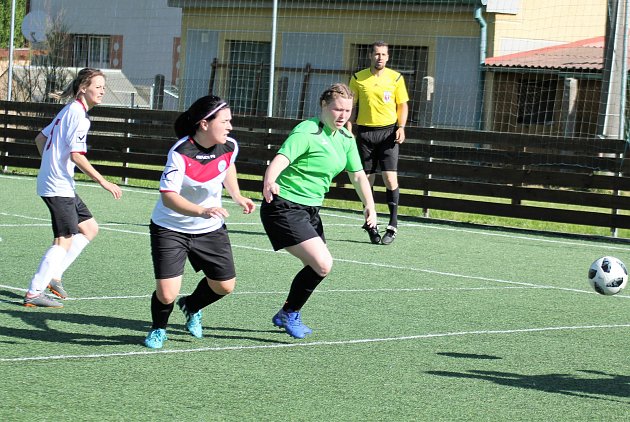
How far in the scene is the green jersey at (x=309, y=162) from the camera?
7.77m

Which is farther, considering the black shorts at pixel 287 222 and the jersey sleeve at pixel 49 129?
the jersey sleeve at pixel 49 129

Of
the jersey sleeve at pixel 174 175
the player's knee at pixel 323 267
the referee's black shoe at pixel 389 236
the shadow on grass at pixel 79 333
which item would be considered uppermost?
the jersey sleeve at pixel 174 175

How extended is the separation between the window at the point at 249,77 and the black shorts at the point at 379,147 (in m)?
7.98

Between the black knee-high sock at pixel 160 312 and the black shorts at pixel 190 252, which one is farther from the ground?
the black shorts at pixel 190 252

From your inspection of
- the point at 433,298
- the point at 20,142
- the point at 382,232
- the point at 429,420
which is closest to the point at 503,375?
the point at 429,420

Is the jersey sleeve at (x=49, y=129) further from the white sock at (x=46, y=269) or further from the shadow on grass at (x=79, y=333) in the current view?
the shadow on grass at (x=79, y=333)

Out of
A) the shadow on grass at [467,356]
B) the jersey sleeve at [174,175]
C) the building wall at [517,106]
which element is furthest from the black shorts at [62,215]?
the building wall at [517,106]

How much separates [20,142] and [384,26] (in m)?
8.55

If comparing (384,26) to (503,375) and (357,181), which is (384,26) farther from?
(503,375)

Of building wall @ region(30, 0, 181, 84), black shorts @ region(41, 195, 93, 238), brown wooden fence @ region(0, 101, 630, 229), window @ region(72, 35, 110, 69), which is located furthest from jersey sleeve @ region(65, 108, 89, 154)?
window @ region(72, 35, 110, 69)

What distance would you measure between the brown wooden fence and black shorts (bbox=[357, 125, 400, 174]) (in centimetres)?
294

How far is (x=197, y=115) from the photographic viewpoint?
701 centimetres

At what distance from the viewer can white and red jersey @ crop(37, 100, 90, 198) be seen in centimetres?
842

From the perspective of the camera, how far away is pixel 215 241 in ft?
23.6
